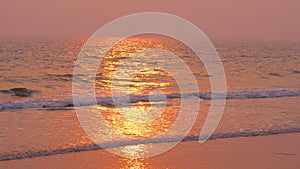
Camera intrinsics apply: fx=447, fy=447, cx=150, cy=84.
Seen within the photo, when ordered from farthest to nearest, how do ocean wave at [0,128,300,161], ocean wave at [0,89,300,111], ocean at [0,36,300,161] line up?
ocean wave at [0,89,300,111] < ocean at [0,36,300,161] < ocean wave at [0,128,300,161]

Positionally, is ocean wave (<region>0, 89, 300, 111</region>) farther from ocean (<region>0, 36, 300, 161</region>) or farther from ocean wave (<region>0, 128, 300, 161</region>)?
ocean wave (<region>0, 128, 300, 161</region>)

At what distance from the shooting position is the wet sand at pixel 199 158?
31.3 ft

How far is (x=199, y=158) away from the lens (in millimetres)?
10320

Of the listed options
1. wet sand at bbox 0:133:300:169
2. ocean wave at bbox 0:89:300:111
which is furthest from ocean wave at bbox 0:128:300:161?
ocean wave at bbox 0:89:300:111

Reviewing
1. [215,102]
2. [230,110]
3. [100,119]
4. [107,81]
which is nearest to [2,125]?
[100,119]

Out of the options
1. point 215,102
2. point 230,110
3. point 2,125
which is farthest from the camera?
point 215,102

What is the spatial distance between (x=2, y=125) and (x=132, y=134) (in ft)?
13.6

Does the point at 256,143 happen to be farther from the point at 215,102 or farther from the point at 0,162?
the point at 215,102

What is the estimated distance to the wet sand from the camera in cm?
955

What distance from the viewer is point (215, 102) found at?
2153cm

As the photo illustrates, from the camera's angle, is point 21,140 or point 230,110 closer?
point 21,140

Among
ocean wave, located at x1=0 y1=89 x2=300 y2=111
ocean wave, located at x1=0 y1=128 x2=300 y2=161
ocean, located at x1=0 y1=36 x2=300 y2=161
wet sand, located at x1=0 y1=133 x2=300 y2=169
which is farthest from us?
ocean wave, located at x1=0 y1=89 x2=300 y2=111

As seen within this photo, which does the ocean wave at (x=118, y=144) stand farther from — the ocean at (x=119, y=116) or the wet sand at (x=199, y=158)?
the wet sand at (x=199, y=158)

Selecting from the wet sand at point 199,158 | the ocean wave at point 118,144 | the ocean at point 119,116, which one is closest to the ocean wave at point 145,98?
the ocean at point 119,116
